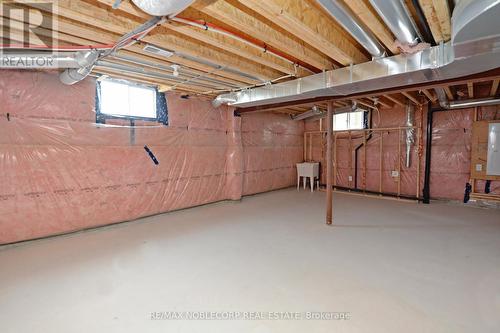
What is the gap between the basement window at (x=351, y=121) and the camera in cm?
627

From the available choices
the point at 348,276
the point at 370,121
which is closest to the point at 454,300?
the point at 348,276

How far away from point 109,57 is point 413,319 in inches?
143

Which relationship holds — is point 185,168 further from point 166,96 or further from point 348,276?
point 348,276

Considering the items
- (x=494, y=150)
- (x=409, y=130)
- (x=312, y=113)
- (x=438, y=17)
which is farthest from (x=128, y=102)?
(x=494, y=150)

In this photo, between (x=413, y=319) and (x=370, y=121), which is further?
(x=370, y=121)

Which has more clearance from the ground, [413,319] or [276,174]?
[276,174]

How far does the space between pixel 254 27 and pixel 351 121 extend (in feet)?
16.9

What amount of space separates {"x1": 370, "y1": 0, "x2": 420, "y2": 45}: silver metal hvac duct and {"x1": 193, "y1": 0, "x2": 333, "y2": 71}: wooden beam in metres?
0.85

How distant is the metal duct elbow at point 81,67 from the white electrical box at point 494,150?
646 cm

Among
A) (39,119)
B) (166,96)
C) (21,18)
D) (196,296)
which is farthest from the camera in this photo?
(166,96)

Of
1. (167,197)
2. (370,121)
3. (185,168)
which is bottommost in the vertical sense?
(167,197)

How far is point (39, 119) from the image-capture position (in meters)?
3.04

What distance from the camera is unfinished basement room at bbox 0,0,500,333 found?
1790 millimetres

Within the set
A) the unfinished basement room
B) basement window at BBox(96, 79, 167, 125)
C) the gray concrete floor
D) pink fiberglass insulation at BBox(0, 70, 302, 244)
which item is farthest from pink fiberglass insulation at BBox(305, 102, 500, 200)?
basement window at BBox(96, 79, 167, 125)
